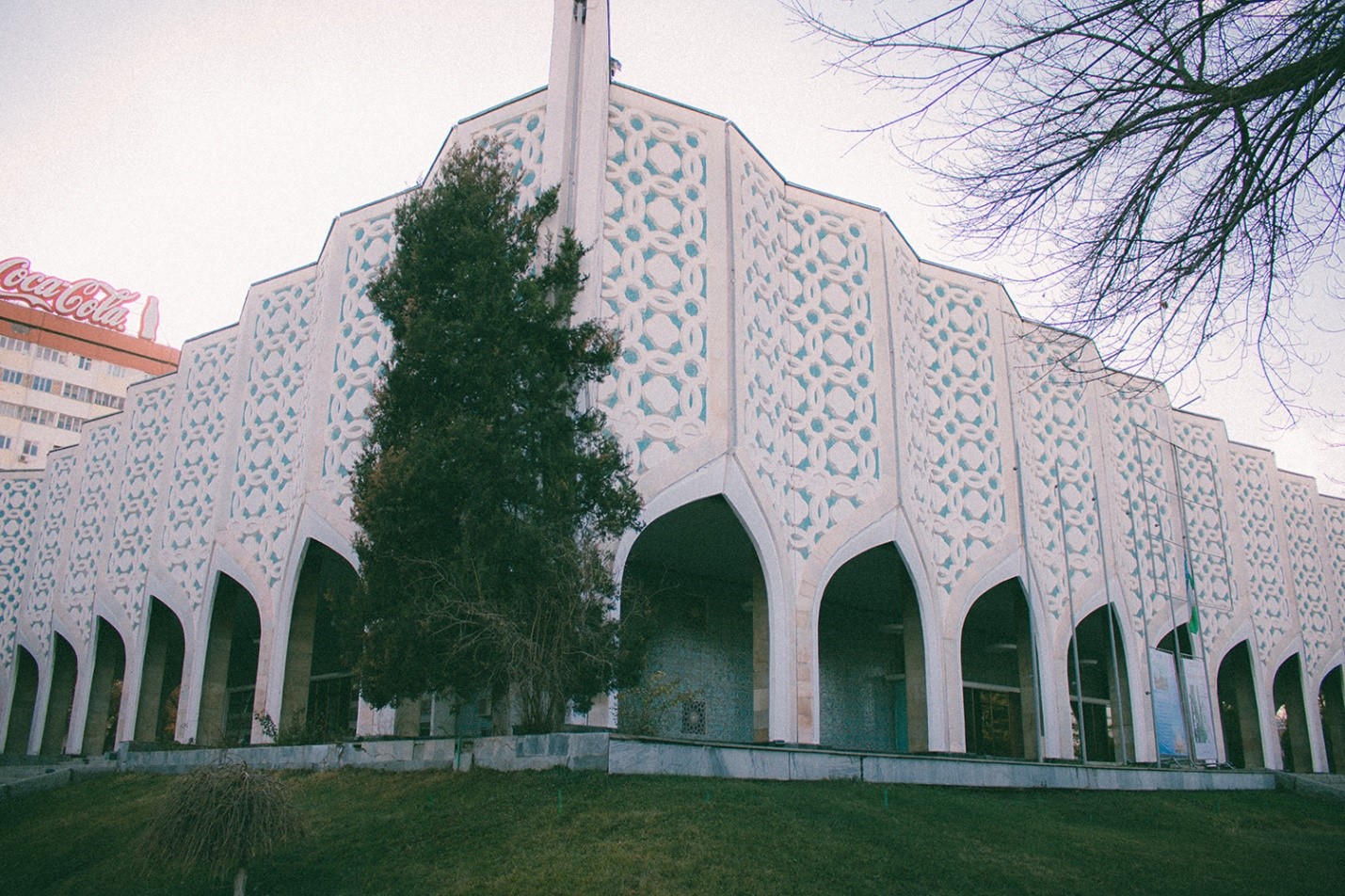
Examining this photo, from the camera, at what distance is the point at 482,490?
40.0 ft

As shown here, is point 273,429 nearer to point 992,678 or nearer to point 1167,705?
point 992,678

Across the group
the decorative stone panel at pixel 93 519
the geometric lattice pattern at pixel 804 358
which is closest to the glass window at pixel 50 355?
the decorative stone panel at pixel 93 519

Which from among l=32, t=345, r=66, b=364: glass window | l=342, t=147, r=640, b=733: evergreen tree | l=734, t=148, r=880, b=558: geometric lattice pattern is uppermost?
l=32, t=345, r=66, b=364: glass window

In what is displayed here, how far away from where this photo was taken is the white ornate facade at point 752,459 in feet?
57.5

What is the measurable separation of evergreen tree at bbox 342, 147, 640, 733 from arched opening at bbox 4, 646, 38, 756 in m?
23.3

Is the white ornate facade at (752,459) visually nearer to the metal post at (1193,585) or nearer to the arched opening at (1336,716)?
the metal post at (1193,585)

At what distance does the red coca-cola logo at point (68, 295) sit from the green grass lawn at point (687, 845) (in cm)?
4327

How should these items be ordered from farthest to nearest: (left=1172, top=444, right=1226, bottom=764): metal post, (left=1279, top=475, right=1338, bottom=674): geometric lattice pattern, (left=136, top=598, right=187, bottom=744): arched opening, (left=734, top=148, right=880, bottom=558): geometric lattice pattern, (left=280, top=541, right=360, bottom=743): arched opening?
(left=1279, top=475, right=1338, bottom=674): geometric lattice pattern → (left=136, top=598, right=187, bottom=744): arched opening → (left=1172, top=444, right=1226, bottom=764): metal post → (left=734, top=148, right=880, bottom=558): geometric lattice pattern → (left=280, top=541, right=360, bottom=743): arched opening

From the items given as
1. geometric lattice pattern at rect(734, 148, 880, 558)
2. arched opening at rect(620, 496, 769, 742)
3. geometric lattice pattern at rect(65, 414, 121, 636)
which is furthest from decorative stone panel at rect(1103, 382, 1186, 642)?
geometric lattice pattern at rect(65, 414, 121, 636)

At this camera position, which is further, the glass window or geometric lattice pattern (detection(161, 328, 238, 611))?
the glass window

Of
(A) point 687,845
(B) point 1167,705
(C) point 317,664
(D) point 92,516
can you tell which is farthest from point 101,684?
(B) point 1167,705

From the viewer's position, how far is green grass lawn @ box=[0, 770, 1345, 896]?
839 centimetres

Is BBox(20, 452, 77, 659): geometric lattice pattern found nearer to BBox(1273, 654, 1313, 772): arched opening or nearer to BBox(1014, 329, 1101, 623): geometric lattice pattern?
BBox(1014, 329, 1101, 623): geometric lattice pattern

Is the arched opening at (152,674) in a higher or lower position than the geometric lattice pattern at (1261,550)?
lower
